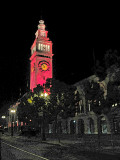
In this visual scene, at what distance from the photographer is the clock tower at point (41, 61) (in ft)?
221

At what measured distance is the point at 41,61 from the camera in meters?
69.2

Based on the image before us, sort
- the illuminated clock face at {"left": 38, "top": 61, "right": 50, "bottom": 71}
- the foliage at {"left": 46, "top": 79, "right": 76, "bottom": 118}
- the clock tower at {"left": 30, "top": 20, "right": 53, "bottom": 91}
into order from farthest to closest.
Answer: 1. the illuminated clock face at {"left": 38, "top": 61, "right": 50, "bottom": 71}
2. the clock tower at {"left": 30, "top": 20, "right": 53, "bottom": 91}
3. the foliage at {"left": 46, "top": 79, "right": 76, "bottom": 118}

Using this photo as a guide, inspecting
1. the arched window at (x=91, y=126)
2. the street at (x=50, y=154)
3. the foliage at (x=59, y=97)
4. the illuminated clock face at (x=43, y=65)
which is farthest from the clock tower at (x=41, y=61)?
the street at (x=50, y=154)

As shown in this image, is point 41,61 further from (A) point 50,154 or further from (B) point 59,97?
(A) point 50,154

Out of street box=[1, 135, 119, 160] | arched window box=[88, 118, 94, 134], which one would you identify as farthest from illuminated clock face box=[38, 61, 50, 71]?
street box=[1, 135, 119, 160]

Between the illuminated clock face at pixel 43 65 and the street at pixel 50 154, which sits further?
the illuminated clock face at pixel 43 65

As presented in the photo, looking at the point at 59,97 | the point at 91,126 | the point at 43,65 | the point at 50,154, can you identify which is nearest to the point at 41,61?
the point at 43,65

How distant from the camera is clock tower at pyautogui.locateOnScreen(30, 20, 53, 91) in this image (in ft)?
221

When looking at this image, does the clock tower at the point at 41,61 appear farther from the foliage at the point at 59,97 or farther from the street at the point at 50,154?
the street at the point at 50,154

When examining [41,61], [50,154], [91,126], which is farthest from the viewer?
[41,61]

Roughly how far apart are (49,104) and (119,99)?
14.3 metres

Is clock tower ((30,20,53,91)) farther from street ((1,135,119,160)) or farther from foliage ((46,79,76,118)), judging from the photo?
street ((1,135,119,160))

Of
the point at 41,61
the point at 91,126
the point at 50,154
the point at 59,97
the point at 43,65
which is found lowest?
the point at 91,126

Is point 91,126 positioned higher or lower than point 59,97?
lower
